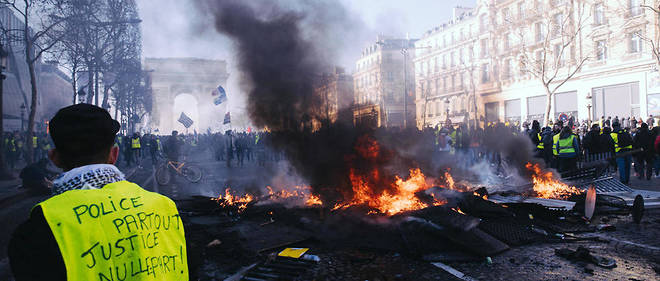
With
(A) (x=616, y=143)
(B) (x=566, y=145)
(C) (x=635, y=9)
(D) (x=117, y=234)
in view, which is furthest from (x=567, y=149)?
(C) (x=635, y=9)

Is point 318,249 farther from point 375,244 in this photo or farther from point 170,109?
point 170,109

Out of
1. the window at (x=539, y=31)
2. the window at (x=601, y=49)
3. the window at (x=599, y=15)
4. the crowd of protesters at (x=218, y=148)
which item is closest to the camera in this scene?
the crowd of protesters at (x=218, y=148)

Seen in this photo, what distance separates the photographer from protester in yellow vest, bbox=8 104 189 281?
1.35m

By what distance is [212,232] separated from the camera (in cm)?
677

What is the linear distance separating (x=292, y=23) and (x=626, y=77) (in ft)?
98.8

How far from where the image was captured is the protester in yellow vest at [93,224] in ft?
4.42

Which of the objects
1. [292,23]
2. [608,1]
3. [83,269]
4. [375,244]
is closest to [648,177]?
[375,244]

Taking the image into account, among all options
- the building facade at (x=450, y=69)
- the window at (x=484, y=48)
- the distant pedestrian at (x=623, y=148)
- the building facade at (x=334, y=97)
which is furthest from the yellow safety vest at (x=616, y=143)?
the window at (x=484, y=48)

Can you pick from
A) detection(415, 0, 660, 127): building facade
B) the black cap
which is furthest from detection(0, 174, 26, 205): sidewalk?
detection(415, 0, 660, 127): building facade

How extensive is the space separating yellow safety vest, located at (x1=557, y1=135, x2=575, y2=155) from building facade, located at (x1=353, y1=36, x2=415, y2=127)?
498 cm

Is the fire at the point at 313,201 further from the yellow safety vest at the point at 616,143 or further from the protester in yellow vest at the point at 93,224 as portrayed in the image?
the yellow safety vest at the point at 616,143

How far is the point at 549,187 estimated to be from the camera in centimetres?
943

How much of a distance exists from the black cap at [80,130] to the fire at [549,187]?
8.88 metres

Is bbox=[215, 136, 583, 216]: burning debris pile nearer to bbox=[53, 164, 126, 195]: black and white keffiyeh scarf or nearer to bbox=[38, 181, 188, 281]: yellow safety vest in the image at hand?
bbox=[38, 181, 188, 281]: yellow safety vest
